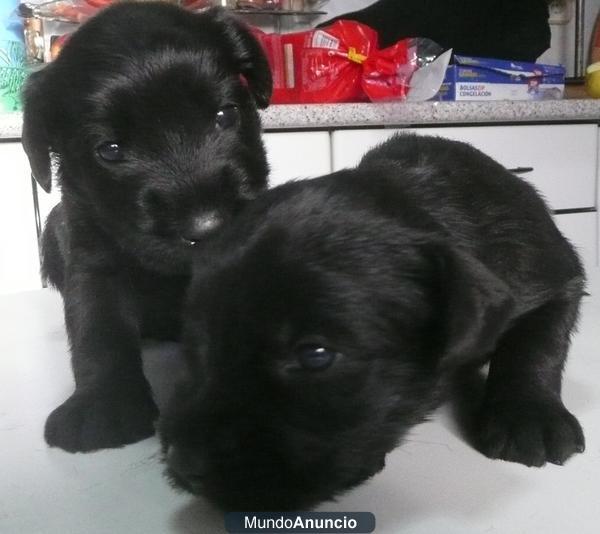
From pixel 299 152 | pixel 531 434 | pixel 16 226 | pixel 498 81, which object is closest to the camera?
pixel 531 434

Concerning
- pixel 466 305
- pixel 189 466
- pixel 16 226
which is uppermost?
pixel 466 305

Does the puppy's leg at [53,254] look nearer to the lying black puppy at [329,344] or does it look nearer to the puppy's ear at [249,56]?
the puppy's ear at [249,56]

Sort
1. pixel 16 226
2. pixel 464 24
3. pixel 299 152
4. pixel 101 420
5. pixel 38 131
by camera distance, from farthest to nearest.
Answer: pixel 464 24 → pixel 299 152 → pixel 16 226 → pixel 38 131 → pixel 101 420

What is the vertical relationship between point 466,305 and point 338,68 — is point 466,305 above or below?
below

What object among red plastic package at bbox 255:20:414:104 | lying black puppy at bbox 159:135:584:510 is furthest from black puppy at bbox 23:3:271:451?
red plastic package at bbox 255:20:414:104

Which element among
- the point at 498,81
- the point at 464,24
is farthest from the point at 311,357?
the point at 464,24

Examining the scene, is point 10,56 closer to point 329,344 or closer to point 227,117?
point 227,117
